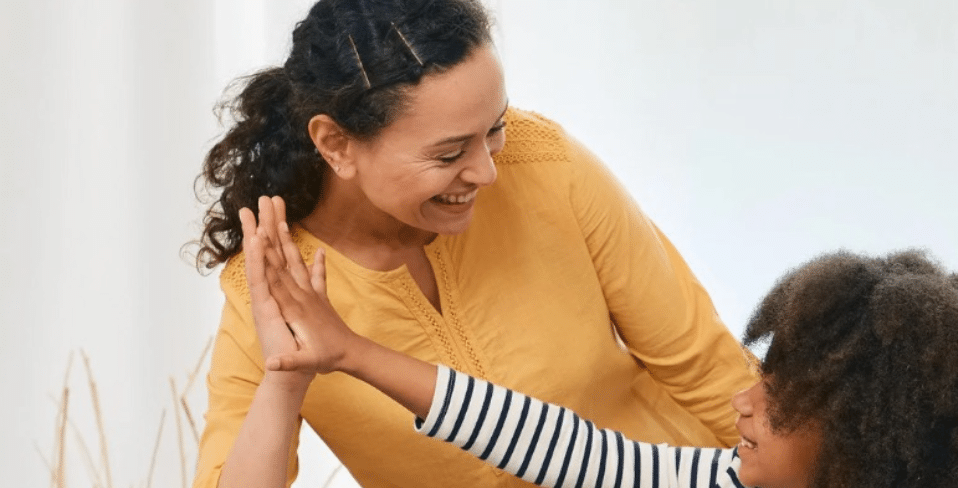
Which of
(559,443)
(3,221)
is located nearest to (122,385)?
(3,221)

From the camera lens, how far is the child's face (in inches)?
58.0

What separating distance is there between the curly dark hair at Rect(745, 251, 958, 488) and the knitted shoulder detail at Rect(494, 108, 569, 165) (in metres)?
0.40

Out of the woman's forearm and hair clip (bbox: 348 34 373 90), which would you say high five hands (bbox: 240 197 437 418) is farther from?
hair clip (bbox: 348 34 373 90)

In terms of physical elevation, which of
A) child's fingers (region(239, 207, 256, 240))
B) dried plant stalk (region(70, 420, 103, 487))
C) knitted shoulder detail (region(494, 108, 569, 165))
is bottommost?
dried plant stalk (region(70, 420, 103, 487))

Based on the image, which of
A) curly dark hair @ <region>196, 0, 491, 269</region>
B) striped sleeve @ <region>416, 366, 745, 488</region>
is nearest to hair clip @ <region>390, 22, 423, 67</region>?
curly dark hair @ <region>196, 0, 491, 269</region>

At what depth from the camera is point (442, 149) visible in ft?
5.19

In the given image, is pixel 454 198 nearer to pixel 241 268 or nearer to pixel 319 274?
pixel 319 274

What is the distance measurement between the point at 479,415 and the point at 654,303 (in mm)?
301

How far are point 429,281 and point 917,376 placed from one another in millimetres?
673

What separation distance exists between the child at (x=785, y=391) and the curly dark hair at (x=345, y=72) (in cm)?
15

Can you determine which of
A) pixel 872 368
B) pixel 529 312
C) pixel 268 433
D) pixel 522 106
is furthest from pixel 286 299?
pixel 522 106

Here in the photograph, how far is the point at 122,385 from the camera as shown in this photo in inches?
113

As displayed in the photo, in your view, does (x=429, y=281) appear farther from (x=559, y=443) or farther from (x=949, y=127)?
(x=949, y=127)

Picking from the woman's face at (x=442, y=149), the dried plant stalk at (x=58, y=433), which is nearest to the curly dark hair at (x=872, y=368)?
the woman's face at (x=442, y=149)
